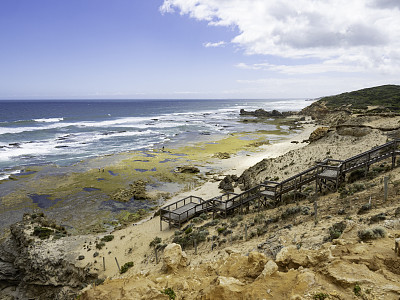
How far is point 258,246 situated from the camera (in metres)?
11.3

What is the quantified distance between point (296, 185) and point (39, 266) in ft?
55.7

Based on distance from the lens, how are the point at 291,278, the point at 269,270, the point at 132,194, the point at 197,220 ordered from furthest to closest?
the point at 132,194 → the point at 197,220 → the point at 269,270 → the point at 291,278

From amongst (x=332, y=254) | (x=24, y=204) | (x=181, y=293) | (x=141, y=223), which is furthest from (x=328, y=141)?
(x=24, y=204)

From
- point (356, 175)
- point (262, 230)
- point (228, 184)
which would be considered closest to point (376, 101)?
point (228, 184)

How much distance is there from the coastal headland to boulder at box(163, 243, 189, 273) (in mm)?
41

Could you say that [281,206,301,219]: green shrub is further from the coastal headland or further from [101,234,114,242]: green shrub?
[101,234,114,242]: green shrub

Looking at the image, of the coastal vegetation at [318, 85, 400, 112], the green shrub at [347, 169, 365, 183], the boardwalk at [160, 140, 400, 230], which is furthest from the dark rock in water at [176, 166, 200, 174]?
the coastal vegetation at [318, 85, 400, 112]

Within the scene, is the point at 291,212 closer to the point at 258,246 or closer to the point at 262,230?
the point at 262,230

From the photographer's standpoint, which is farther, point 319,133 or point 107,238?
point 319,133

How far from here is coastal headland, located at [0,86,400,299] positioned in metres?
6.90

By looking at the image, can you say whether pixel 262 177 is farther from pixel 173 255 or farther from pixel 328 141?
pixel 173 255

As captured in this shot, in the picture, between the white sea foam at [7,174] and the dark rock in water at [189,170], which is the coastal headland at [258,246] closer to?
the dark rock in water at [189,170]

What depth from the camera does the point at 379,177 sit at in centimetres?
1469

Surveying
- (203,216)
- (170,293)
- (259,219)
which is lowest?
(203,216)
